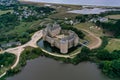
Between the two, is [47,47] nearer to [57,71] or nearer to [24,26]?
[57,71]

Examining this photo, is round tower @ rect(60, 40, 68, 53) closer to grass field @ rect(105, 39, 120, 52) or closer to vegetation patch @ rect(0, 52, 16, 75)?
grass field @ rect(105, 39, 120, 52)

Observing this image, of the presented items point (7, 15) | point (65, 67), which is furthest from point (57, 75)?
point (7, 15)

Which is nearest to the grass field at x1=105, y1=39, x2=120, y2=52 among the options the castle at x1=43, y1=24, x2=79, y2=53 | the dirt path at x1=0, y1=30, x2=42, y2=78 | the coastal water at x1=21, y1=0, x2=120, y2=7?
the castle at x1=43, y1=24, x2=79, y2=53

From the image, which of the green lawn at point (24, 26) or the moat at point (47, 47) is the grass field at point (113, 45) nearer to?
the moat at point (47, 47)

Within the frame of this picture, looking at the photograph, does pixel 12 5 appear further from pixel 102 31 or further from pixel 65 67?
pixel 65 67

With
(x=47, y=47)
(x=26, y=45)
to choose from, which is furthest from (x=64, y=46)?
(x=26, y=45)

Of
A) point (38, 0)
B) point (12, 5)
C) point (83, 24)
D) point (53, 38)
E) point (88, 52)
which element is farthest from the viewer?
point (38, 0)
